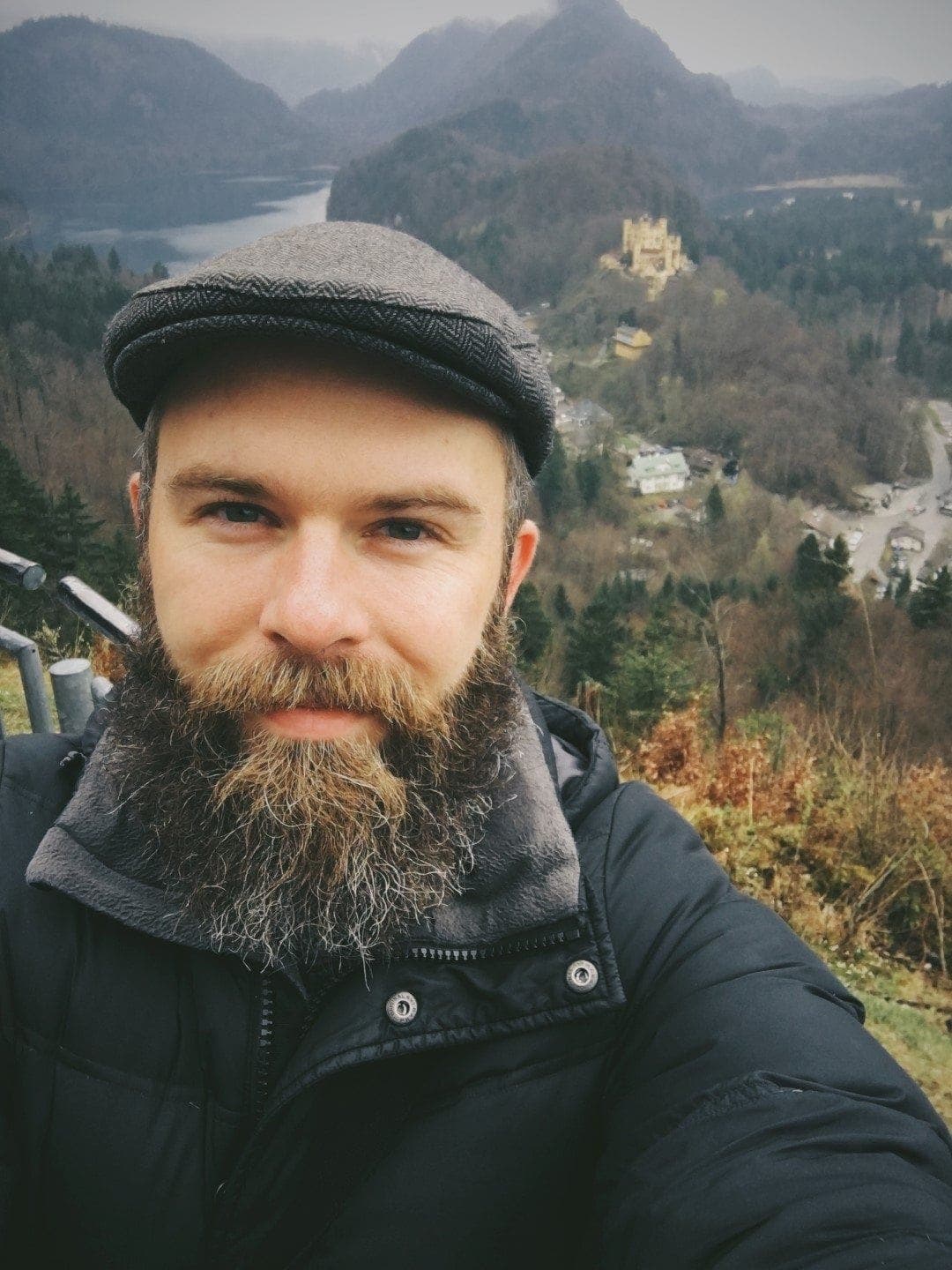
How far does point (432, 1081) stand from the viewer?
109 cm

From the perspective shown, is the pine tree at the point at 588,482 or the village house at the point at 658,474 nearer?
the pine tree at the point at 588,482

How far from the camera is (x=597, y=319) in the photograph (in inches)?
3364

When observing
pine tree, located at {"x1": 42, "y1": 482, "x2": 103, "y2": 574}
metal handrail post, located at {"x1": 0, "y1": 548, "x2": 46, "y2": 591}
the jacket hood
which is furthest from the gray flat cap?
pine tree, located at {"x1": 42, "y1": 482, "x2": 103, "y2": 574}

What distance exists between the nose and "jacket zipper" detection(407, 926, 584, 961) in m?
0.46

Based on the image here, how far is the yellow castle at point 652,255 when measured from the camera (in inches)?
3617

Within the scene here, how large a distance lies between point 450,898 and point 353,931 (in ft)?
0.57

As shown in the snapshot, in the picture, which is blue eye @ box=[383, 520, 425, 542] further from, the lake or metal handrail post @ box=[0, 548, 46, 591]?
the lake

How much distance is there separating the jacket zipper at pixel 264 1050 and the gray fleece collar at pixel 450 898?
118 mm

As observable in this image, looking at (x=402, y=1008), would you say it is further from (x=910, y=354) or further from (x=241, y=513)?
(x=910, y=354)

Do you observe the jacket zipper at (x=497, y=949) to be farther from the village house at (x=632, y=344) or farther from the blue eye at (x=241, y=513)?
the village house at (x=632, y=344)

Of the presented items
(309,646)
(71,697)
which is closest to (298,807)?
(309,646)

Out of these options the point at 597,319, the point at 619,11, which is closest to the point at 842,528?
the point at 597,319

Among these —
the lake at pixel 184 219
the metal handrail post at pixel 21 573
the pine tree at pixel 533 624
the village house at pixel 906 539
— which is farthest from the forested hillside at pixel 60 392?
the village house at pixel 906 539

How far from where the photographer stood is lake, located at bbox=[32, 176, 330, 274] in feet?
219
